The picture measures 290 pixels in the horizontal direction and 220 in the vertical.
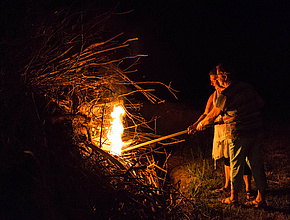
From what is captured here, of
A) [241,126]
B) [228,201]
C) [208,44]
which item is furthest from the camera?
[208,44]

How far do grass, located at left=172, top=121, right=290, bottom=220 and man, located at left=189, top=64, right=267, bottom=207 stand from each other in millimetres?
229

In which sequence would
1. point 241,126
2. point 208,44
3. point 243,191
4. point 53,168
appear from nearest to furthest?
point 53,168 < point 241,126 < point 243,191 < point 208,44

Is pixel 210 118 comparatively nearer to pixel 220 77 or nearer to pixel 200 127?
pixel 200 127

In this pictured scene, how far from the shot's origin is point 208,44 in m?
19.5

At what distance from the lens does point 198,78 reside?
17.6 metres

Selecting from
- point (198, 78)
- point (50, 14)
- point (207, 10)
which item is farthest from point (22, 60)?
point (207, 10)

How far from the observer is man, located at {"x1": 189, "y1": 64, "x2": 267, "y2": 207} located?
4.62 meters

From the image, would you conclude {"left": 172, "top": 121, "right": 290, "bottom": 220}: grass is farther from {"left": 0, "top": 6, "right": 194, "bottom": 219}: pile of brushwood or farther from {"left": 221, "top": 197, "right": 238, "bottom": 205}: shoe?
{"left": 0, "top": 6, "right": 194, "bottom": 219}: pile of brushwood

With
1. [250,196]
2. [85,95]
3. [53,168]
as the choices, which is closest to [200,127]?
[250,196]

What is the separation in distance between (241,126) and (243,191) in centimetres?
129

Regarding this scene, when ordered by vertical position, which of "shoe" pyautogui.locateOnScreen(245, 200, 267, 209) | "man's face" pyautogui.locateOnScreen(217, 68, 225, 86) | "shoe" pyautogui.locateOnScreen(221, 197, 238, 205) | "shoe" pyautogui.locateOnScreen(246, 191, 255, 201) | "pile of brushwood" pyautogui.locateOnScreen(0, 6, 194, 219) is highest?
"man's face" pyautogui.locateOnScreen(217, 68, 225, 86)

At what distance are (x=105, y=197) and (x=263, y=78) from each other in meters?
17.6

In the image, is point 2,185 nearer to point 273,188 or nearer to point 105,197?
point 105,197

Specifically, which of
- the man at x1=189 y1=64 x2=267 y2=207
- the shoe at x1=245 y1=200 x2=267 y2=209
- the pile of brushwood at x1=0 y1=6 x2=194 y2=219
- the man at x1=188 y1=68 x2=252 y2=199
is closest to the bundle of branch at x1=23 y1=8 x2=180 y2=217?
the pile of brushwood at x1=0 y1=6 x2=194 y2=219
